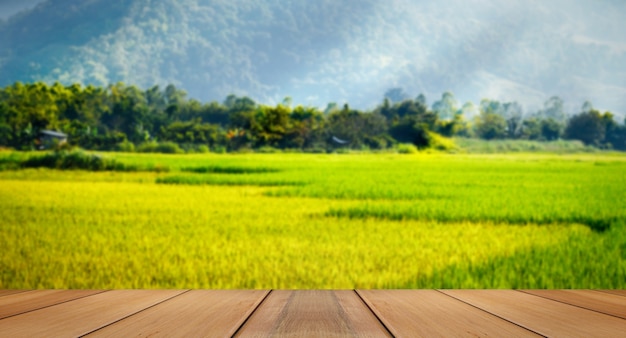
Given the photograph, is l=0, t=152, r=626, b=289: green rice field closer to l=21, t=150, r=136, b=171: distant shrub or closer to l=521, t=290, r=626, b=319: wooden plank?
l=21, t=150, r=136, b=171: distant shrub

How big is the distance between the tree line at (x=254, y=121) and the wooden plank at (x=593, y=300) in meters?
2.03

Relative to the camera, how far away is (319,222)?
12.1 ft

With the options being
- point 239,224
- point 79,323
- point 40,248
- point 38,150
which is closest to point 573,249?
point 239,224

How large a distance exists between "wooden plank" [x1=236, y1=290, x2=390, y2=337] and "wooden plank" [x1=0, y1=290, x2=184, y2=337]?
0.40m

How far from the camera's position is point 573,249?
11.1ft

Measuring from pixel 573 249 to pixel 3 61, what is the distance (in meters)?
4.06

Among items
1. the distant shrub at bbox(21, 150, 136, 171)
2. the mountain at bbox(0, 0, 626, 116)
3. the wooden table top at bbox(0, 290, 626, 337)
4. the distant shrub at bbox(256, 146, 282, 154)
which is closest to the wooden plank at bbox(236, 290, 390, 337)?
the wooden table top at bbox(0, 290, 626, 337)

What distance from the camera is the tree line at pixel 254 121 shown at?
397 centimetres

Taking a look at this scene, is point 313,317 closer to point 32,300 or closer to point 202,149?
point 32,300

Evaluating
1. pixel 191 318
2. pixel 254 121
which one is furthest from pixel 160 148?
pixel 191 318

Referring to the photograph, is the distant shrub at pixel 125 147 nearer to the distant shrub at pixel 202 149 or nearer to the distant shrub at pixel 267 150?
the distant shrub at pixel 202 149

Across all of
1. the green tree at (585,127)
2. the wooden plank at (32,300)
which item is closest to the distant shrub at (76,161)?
the wooden plank at (32,300)

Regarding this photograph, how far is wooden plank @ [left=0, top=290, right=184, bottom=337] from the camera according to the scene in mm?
1410

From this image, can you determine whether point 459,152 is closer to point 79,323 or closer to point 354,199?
point 354,199
